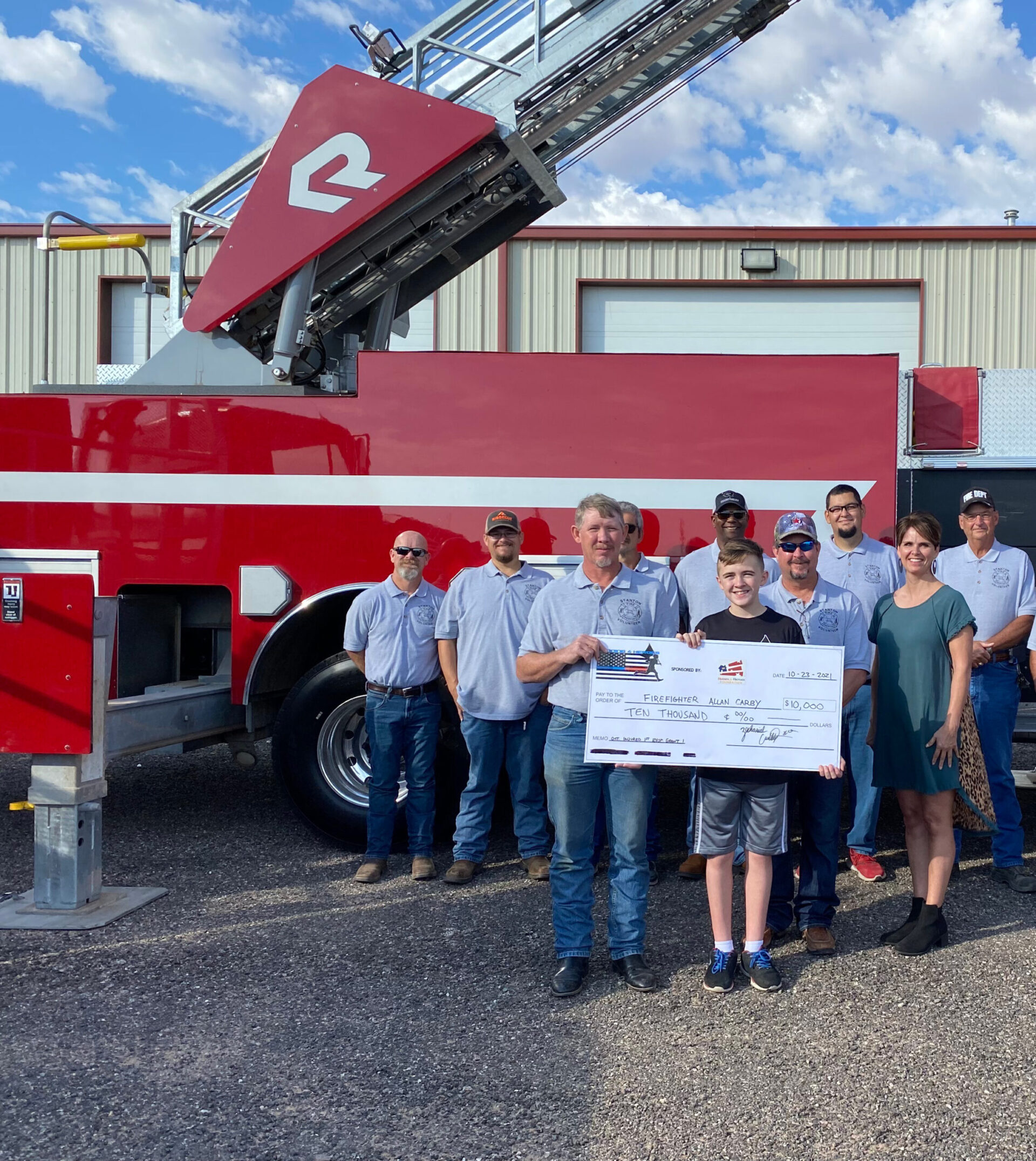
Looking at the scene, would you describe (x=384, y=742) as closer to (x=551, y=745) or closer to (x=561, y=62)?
(x=551, y=745)

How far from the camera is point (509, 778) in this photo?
5.21 m

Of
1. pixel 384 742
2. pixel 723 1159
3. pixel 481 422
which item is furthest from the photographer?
pixel 481 422

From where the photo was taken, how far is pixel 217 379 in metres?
5.76

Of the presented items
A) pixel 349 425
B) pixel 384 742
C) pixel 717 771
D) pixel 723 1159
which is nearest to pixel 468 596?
pixel 384 742

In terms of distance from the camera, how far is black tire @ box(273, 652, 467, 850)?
18.1 feet

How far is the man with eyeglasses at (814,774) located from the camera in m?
Answer: 4.17

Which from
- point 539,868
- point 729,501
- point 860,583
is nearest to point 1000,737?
point 860,583

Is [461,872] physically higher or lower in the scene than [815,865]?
lower

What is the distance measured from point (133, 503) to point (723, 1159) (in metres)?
4.19

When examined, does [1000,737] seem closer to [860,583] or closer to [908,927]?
[860,583]

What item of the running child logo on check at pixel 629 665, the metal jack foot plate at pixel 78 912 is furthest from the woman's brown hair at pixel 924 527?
the metal jack foot plate at pixel 78 912

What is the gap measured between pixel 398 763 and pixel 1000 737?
2.87 meters

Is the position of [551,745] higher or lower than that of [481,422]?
lower

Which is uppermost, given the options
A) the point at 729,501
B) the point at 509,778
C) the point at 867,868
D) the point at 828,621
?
the point at 729,501
